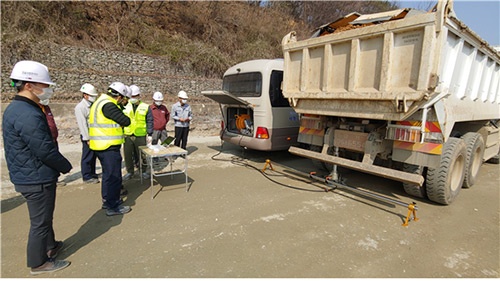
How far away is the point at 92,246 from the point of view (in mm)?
2730

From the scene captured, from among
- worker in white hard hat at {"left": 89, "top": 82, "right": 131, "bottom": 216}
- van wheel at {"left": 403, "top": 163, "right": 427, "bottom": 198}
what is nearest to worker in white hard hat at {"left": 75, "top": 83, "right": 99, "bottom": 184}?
worker in white hard hat at {"left": 89, "top": 82, "right": 131, "bottom": 216}

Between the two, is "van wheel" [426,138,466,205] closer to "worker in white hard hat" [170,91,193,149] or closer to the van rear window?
the van rear window

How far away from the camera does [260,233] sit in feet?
9.93


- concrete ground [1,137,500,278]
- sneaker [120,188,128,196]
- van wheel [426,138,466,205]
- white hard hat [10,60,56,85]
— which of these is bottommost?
concrete ground [1,137,500,278]

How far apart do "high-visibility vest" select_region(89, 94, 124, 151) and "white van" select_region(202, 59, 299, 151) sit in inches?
106

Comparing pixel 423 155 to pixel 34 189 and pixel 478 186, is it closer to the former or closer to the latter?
pixel 478 186

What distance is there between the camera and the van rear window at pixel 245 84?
6004mm

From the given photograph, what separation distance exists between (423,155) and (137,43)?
45.1ft

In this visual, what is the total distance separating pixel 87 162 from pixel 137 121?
45.1 inches

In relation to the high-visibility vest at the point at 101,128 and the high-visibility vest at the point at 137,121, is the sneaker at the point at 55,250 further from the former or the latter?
the high-visibility vest at the point at 137,121

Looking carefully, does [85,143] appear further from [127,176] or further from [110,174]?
[110,174]

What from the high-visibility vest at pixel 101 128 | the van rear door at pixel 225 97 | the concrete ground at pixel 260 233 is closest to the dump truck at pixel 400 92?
the concrete ground at pixel 260 233

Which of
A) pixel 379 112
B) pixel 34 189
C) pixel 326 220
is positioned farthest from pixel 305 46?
pixel 34 189

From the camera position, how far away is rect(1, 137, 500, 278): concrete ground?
243 cm
